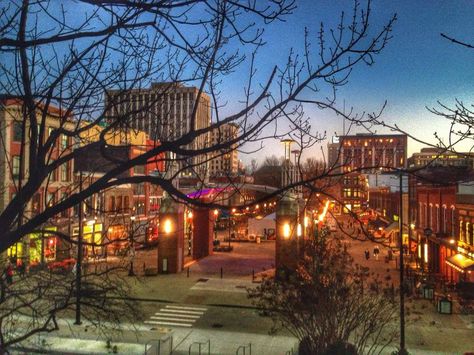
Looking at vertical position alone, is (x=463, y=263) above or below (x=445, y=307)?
above

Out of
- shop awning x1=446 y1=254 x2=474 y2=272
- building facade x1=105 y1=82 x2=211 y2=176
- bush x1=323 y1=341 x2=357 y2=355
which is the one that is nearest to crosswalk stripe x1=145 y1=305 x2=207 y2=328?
bush x1=323 y1=341 x2=357 y2=355

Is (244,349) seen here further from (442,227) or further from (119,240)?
(442,227)

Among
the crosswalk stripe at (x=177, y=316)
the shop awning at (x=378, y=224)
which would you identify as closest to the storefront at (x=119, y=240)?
the crosswalk stripe at (x=177, y=316)

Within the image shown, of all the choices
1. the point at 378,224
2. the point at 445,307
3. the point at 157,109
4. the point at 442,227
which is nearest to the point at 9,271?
the point at 157,109

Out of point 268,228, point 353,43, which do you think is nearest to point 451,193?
point 268,228

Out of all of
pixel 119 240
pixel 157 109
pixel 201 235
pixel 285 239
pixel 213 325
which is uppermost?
pixel 157 109

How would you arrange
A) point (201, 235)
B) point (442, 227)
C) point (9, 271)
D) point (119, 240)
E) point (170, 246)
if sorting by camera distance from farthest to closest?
point (201, 235) < point (442, 227) < point (170, 246) < point (9, 271) < point (119, 240)

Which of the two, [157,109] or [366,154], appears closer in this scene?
[366,154]

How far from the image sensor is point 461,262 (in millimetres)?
25250

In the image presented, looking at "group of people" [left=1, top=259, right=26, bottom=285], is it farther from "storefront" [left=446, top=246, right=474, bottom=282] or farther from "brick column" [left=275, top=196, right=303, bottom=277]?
"storefront" [left=446, top=246, right=474, bottom=282]

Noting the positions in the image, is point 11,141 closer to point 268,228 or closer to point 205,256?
point 205,256

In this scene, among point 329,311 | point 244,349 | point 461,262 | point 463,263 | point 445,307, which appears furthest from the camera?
point 461,262

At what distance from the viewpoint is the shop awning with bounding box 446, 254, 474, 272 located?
2394 cm

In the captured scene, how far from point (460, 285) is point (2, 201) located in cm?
2790
